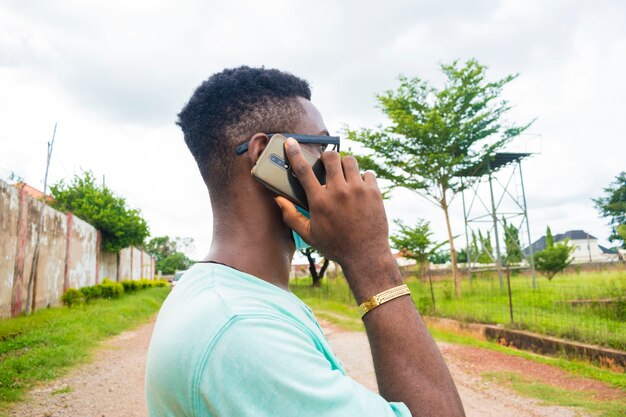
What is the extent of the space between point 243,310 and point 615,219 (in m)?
46.9

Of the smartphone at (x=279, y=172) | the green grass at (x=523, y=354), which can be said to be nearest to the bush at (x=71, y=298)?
the green grass at (x=523, y=354)

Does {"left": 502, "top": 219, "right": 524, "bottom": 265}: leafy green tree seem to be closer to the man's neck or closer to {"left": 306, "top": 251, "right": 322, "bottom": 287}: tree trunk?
{"left": 306, "top": 251, "right": 322, "bottom": 287}: tree trunk

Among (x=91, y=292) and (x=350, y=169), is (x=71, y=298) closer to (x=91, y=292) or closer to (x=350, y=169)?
(x=91, y=292)

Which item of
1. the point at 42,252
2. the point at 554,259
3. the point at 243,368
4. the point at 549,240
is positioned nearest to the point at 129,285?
the point at 42,252

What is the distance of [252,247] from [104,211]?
77.3ft

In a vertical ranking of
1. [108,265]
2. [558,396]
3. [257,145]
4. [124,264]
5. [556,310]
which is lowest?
[558,396]

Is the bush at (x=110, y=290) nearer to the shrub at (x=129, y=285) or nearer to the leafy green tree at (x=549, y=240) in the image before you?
the shrub at (x=129, y=285)

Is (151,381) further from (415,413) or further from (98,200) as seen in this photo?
(98,200)

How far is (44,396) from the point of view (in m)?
5.65

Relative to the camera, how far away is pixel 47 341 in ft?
28.0

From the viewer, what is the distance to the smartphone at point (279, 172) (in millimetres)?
1265

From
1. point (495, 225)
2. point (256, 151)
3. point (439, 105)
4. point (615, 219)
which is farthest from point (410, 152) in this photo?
point (615, 219)

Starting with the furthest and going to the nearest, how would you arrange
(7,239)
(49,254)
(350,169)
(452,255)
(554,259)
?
(554,259)
(452,255)
(49,254)
(7,239)
(350,169)

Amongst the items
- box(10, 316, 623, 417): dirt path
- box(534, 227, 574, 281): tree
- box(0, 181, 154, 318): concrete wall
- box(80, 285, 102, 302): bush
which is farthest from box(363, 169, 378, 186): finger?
box(534, 227, 574, 281): tree
